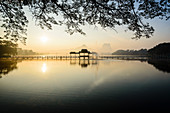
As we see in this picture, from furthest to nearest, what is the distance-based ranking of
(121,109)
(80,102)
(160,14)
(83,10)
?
(80,102) → (83,10) → (121,109) → (160,14)

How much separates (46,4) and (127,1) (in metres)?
4.41

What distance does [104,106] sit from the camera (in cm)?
568

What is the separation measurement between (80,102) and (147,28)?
5.69 metres

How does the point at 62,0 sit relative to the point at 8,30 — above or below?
above

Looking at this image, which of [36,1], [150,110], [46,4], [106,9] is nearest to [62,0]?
→ [46,4]

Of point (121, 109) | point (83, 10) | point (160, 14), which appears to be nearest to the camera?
point (160, 14)

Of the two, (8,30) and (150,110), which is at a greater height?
(8,30)

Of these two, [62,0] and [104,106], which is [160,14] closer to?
[62,0]

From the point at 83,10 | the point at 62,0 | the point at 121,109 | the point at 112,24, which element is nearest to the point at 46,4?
the point at 62,0

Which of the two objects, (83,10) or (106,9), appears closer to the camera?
(106,9)

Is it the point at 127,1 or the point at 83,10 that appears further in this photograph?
the point at 83,10

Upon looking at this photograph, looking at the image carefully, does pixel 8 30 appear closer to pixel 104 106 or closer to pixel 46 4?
pixel 46 4

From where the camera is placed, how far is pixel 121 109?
A: 5.39 m

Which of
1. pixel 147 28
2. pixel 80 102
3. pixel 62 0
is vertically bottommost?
pixel 80 102
